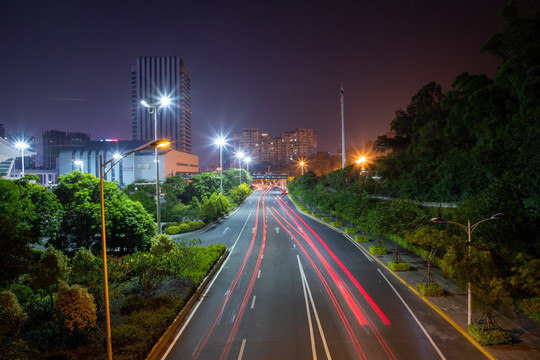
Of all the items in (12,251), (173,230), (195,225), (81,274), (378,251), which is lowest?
(378,251)

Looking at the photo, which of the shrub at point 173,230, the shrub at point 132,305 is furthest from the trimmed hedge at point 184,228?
the shrub at point 132,305

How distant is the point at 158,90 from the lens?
174250 mm

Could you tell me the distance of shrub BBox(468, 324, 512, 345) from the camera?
1191 centimetres

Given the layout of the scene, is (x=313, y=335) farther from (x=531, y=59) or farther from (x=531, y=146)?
(x=531, y=59)

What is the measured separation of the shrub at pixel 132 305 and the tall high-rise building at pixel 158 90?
16392 centimetres

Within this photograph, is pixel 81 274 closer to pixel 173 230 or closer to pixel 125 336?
pixel 125 336

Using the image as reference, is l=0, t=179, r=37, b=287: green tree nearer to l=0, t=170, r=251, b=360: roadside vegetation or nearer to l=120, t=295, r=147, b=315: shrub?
l=0, t=170, r=251, b=360: roadside vegetation

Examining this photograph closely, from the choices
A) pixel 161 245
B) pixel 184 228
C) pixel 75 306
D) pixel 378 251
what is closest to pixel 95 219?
pixel 161 245

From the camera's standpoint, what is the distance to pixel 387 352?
1159 cm

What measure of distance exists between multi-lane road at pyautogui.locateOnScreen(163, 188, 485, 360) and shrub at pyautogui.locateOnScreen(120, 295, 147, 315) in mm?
2347

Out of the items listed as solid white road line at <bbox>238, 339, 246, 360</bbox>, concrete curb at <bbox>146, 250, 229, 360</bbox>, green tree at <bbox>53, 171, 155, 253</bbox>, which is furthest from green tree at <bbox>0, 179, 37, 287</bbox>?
solid white road line at <bbox>238, 339, 246, 360</bbox>

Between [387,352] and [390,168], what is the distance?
1378 inches

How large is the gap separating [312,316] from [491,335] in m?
7.17

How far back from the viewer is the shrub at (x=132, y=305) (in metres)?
14.2
